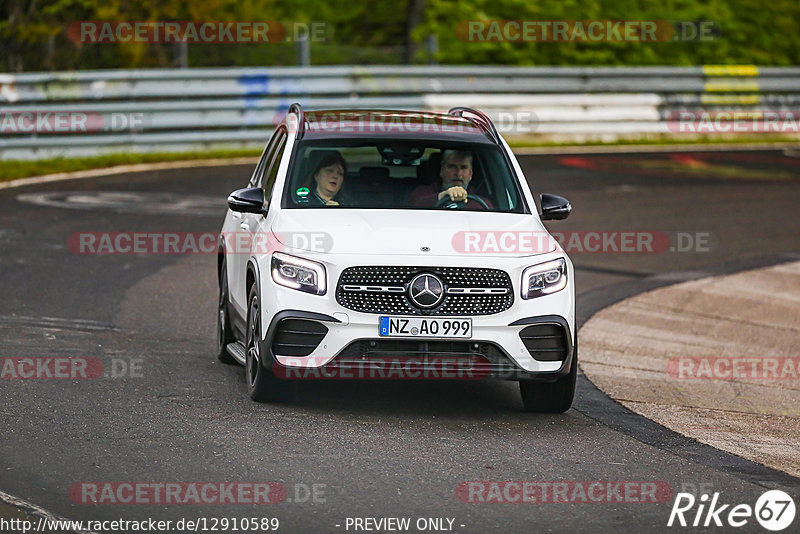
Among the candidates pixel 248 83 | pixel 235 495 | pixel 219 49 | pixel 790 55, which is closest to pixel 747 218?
pixel 248 83

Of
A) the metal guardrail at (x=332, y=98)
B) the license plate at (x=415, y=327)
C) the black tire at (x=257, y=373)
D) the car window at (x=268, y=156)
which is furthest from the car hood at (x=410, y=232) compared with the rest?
the metal guardrail at (x=332, y=98)

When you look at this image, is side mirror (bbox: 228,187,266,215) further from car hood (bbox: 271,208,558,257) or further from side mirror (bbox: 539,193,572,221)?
side mirror (bbox: 539,193,572,221)

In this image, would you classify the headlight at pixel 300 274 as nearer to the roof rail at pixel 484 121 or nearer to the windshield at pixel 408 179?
the windshield at pixel 408 179

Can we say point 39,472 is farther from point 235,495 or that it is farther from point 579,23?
point 579,23

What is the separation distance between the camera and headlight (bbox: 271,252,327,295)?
26.7ft

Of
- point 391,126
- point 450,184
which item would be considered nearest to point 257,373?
point 450,184

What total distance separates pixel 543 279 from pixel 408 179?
1.42 m

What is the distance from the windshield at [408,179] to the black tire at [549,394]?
1.14 meters

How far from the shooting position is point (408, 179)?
30.7ft

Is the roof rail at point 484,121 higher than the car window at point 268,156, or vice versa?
the roof rail at point 484,121

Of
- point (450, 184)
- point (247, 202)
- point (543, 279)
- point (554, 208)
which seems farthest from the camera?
point (450, 184)

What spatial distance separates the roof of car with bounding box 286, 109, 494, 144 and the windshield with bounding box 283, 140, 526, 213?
0.06 m

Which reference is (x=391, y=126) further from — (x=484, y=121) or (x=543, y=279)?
(x=543, y=279)

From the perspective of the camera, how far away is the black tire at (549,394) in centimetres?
856
